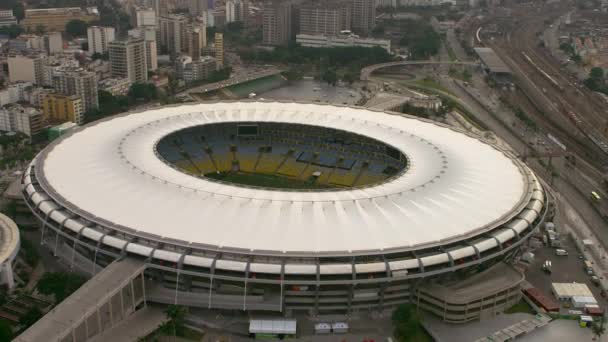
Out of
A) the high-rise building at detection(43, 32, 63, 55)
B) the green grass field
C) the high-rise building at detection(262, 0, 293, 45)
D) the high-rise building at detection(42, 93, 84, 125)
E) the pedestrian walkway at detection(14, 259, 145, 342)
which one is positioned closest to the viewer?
the pedestrian walkway at detection(14, 259, 145, 342)

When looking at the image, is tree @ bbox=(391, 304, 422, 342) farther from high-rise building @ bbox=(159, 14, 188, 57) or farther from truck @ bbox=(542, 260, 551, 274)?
high-rise building @ bbox=(159, 14, 188, 57)

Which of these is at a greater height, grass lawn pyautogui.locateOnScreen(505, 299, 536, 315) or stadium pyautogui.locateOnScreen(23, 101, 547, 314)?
stadium pyautogui.locateOnScreen(23, 101, 547, 314)

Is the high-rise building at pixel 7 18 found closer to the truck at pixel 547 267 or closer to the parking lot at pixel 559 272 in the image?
the parking lot at pixel 559 272

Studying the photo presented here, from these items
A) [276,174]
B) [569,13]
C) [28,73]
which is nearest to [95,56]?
[28,73]

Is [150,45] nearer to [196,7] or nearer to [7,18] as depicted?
[7,18]

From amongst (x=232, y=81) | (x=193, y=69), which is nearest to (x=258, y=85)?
(x=232, y=81)

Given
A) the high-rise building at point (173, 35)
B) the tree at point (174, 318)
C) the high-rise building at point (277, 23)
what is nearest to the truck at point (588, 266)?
the tree at point (174, 318)

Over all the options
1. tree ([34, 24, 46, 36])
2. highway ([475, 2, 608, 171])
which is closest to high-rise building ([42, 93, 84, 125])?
highway ([475, 2, 608, 171])
